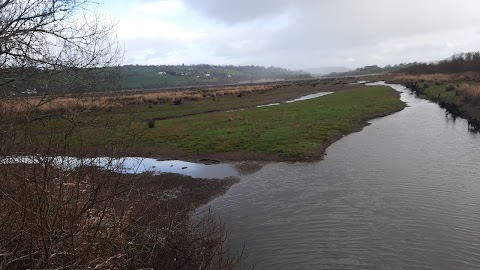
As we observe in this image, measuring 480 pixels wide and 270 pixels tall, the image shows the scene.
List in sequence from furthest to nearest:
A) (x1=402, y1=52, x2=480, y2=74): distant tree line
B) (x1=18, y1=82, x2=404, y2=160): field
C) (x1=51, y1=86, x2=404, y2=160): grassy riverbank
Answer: (x1=402, y1=52, x2=480, y2=74): distant tree line, (x1=51, y1=86, x2=404, y2=160): grassy riverbank, (x1=18, y1=82, x2=404, y2=160): field

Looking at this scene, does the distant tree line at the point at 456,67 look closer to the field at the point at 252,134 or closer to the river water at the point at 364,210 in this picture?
the field at the point at 252,134

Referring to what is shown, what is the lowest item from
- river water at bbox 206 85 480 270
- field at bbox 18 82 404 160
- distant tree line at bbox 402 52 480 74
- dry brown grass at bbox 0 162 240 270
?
river water at bbox 206 85 480 270

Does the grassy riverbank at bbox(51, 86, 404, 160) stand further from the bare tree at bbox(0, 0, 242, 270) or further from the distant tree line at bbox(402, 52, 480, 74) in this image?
the distant tree line at bbox(402, 52, 480, 74)

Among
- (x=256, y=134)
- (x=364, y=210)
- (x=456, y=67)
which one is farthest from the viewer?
(x=456, y=67)

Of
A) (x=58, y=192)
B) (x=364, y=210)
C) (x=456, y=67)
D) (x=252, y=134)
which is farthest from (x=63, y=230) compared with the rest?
(x=456, y=67)

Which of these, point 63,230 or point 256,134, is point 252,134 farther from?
point 63,230

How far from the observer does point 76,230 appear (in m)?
6.37

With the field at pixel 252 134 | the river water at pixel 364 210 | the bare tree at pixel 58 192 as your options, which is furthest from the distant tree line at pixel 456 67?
the bare tree at pixel 58 192

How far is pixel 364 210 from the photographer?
13688 mm

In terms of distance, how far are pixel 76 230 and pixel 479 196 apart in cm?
1468

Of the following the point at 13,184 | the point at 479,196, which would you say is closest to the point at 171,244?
the point at 13,184

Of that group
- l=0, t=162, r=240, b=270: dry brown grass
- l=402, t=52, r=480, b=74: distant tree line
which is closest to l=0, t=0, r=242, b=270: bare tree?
l=0, t=162, r=240, b=270: dry brown grass

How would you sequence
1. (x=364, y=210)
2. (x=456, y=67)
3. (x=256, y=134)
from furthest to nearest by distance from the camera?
(x=456, y=67)
(x=256, y=134)
(x=364, y=210)

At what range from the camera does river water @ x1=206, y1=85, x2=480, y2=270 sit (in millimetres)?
10547
